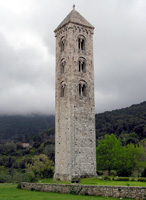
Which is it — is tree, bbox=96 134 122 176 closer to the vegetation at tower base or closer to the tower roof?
the vegetation at tower base

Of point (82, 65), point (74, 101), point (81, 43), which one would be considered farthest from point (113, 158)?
point (81, 43)

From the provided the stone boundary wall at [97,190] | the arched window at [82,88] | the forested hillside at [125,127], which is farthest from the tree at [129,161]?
the forested hillside at [125,127]

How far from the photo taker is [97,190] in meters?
20.1

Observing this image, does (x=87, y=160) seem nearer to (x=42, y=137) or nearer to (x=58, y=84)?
(x=58, y=84)

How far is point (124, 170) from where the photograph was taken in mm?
39625

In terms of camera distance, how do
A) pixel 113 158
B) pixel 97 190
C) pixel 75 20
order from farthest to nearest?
1. pixel 113 158
2. pixel 75 20
3. pixel 97 190

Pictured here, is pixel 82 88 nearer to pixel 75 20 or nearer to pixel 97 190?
pixel 75 20

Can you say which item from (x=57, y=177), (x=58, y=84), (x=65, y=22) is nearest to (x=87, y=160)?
(x=57, y=177)

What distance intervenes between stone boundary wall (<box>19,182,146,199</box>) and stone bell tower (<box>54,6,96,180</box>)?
8.54 m

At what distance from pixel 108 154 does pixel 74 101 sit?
11.0m

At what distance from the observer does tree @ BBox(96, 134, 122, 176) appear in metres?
39.8

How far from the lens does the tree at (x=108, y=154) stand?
39.8 metres

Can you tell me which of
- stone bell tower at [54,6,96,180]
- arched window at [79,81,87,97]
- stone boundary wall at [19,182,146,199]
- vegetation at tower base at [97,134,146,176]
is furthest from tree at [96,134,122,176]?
stone boundary wall at [19,182,146,199]

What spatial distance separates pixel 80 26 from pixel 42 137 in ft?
262
